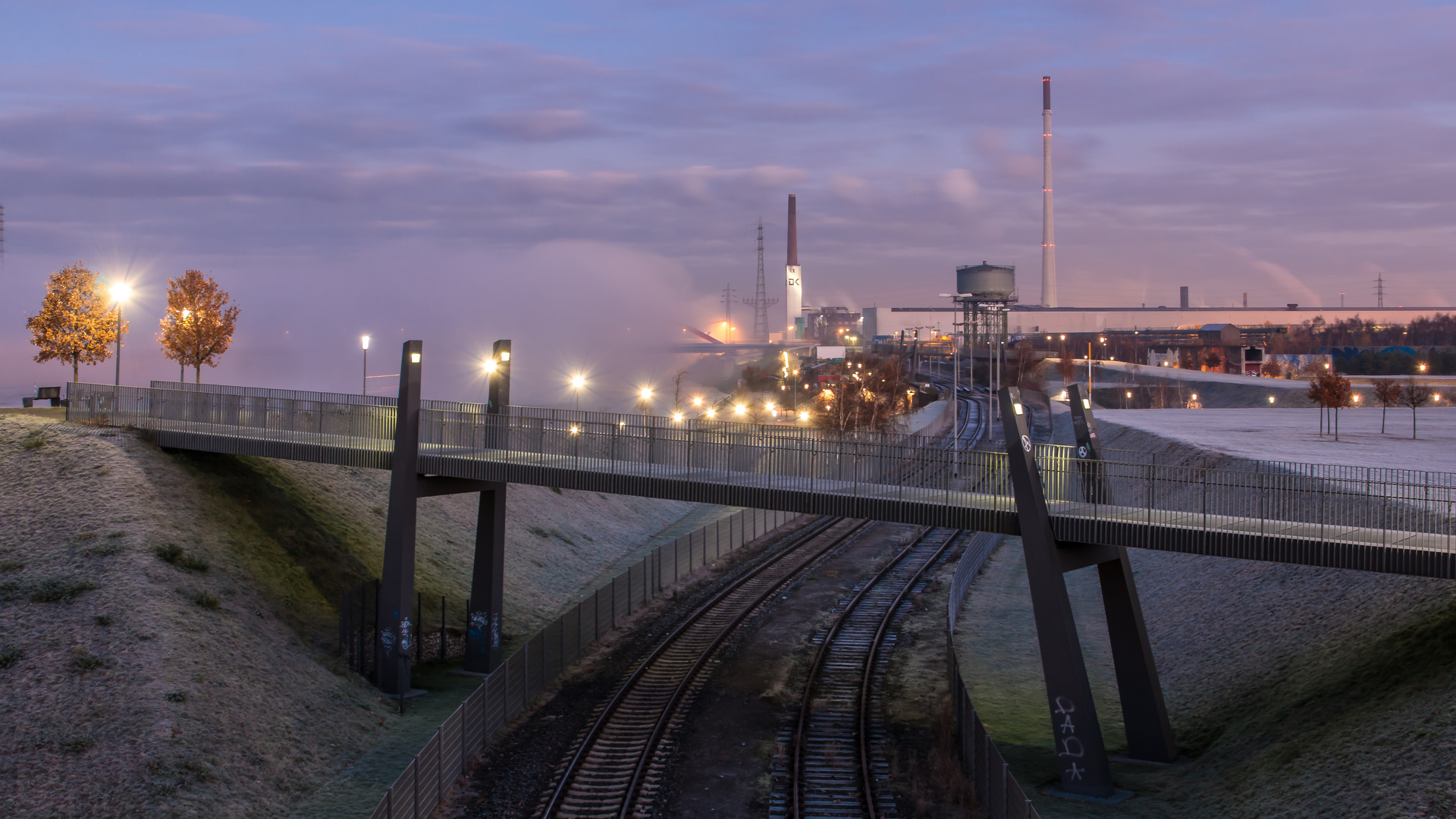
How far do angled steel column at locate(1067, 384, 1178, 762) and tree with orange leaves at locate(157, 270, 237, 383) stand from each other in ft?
150

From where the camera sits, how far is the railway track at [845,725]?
19.9m

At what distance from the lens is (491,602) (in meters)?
28.0

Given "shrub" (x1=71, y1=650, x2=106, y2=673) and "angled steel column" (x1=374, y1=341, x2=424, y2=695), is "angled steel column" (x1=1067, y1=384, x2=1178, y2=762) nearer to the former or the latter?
"angled steel column" (x1=374, y1=341, x2=424, y2=695)

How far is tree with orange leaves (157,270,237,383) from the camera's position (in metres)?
51.8

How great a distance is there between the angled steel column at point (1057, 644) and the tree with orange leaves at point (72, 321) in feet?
133

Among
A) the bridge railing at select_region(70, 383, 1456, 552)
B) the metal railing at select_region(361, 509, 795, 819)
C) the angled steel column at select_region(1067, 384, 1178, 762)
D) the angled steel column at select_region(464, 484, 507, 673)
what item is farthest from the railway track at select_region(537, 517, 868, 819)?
the angled steel column at select_region(1067, 384, 1178, 762)

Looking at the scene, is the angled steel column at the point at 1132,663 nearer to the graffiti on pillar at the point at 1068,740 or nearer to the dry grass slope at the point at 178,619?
the graffiti on pillar at the point at 1068,740

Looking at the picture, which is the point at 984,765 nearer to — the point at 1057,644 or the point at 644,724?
the point at 1057,644

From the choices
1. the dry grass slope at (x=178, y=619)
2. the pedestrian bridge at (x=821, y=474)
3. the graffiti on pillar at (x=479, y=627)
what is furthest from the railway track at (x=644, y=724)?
the pedestrian bridge at (x=821, y=474)

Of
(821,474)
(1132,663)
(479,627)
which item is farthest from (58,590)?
(1132,663)

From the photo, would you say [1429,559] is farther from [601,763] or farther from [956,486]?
[601,763]

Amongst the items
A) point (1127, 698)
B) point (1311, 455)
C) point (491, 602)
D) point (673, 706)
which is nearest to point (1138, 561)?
point (1311, 455)

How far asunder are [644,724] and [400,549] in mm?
7610

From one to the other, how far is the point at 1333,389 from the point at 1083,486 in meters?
43.5
